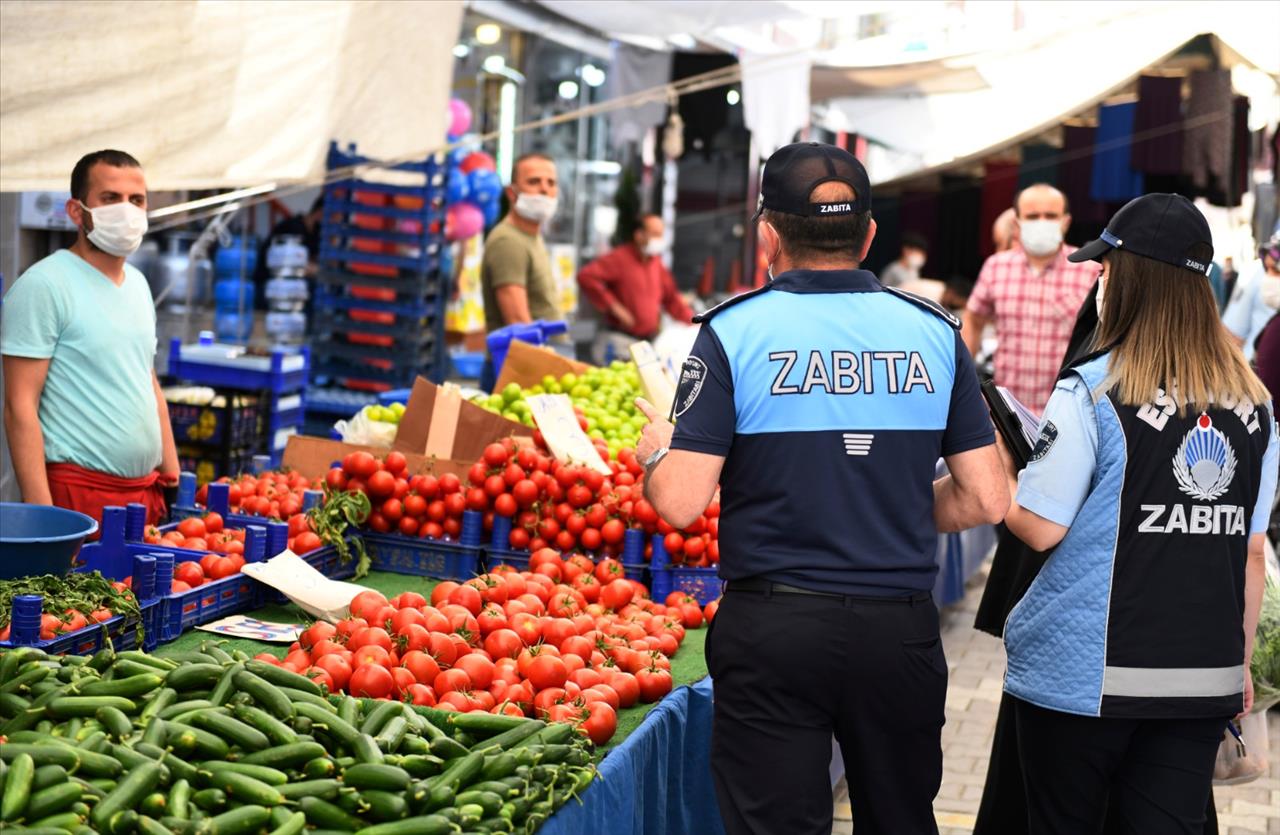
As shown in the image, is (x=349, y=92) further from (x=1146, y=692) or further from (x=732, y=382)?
(x=1146, y=692)

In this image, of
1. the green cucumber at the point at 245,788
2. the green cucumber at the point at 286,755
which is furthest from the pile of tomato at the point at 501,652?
the green cucumber at the point at 245,788

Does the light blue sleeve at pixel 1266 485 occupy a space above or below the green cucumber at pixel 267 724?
above

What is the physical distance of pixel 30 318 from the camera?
4.91 meters

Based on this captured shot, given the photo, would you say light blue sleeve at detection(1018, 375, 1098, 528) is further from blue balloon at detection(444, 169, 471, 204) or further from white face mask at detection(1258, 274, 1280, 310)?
blue balloon at detection(444, 169, 471, 204)

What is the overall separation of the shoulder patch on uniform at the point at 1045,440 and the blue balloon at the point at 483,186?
30.1ft

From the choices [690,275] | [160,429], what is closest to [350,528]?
[160,429]

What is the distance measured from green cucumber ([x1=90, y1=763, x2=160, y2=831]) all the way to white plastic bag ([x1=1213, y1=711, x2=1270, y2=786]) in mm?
2762

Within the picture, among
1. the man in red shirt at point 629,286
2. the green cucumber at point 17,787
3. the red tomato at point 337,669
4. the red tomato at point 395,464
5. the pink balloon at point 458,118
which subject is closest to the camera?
the green cucumber at point 17,787

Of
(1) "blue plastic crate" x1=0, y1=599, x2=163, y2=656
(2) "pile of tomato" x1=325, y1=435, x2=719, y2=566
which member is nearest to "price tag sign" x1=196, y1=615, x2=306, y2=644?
(1) "blue plastic crate" x1=0, y1=599, x2=163, y2=656

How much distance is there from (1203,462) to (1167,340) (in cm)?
28

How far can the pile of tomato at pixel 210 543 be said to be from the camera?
457 cm

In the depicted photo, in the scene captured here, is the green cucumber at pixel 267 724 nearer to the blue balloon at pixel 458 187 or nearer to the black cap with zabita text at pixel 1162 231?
the black cap with zabita text at pixel 1162 231

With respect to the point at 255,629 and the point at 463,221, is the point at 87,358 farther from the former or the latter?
the point at 463,221

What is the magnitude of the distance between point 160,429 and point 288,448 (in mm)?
766
